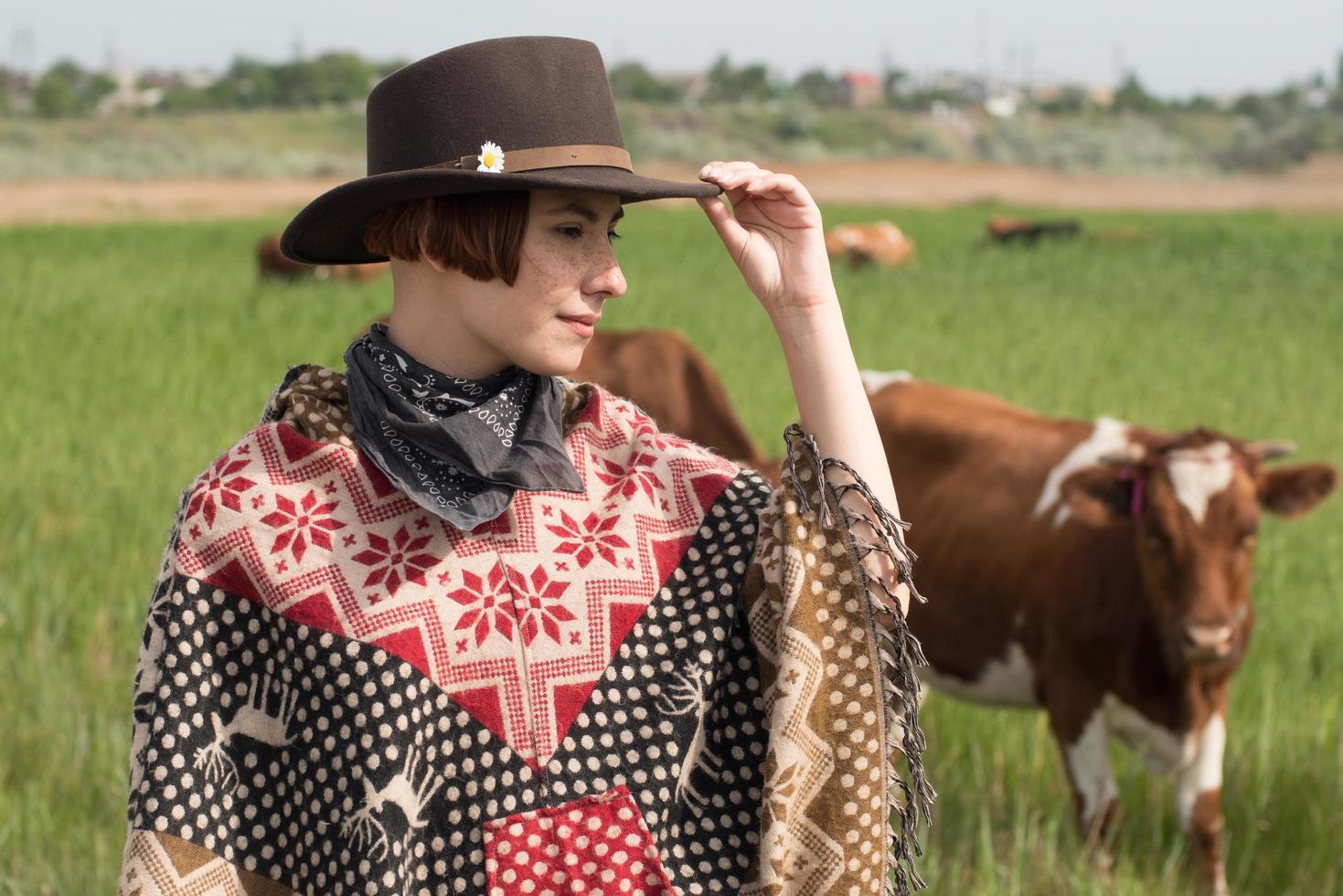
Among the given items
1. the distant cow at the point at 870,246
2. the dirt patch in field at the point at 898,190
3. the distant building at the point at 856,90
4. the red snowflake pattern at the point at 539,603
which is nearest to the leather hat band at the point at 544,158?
the red snowflake pattern at the point at 539,603

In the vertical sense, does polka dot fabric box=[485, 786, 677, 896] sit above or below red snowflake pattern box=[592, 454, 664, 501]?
below

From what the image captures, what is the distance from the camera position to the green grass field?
4.06 meters

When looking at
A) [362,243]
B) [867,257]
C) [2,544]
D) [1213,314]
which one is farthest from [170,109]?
[362,243]

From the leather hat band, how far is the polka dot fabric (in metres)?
0.69

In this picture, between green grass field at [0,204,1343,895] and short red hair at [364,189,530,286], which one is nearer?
Result: short red hair at [364,189,530,286]

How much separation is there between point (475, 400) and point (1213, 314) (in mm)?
14578

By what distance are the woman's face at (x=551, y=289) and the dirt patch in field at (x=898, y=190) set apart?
34.0m

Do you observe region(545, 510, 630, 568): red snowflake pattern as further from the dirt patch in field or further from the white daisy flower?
the dirt patch in field

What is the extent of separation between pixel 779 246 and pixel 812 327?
100 millimetres

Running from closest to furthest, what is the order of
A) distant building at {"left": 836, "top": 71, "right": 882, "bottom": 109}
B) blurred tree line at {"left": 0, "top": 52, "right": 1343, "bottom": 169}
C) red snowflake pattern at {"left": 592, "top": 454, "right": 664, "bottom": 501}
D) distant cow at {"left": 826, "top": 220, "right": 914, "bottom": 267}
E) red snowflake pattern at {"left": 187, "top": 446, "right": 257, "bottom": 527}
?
red snowflake pattern at {"left": 187, "top": 446, "right": 257, "bottom": 527}, red snowflake pattern at {"left": 592, "top": 454, "right": 664, "bottom": 501}, distant cow at {"left": 826, "top": 220, "right": 914, "bottom": 267}, blurred tree line at {"left": 0, "top": 52, "right": 1343, "bottom": 169}, distant building at {"left": 836, "top": 71, "right": 882, "bottom": 109}

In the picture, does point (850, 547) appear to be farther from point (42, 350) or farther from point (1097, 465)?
point (42, 350)

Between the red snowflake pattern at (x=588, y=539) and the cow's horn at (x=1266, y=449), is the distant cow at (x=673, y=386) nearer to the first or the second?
the cow's horn at (x=1266, y=449)

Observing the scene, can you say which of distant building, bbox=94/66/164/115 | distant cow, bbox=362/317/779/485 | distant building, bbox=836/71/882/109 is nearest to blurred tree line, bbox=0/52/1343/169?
distant building, bbox=94/66/164/115

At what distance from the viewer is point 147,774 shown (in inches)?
66.3
